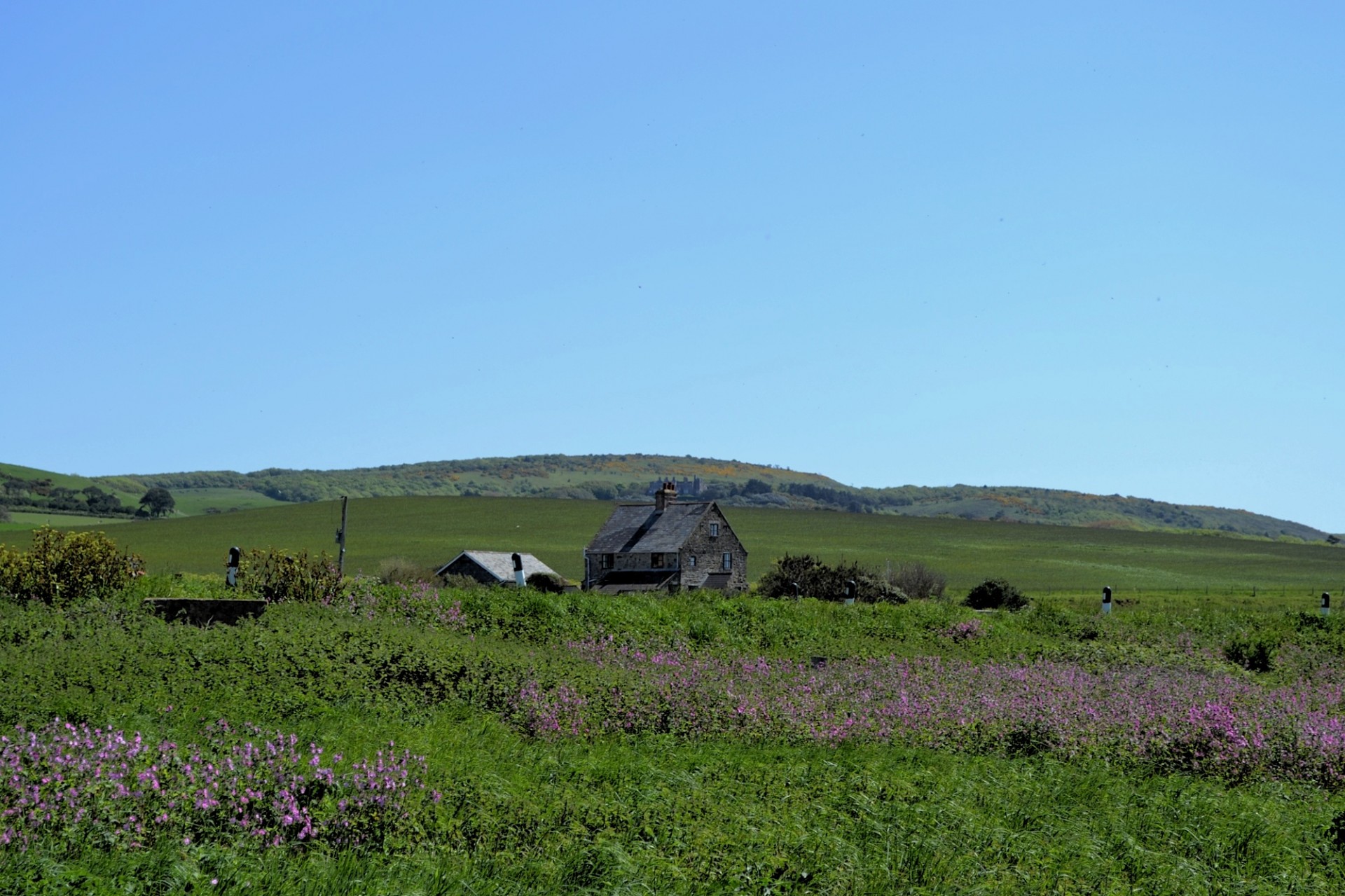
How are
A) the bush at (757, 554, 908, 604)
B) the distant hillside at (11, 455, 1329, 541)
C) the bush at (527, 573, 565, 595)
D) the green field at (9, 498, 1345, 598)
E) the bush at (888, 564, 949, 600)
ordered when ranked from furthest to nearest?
the distant hillside at (11, 455, 1329, 541)
the green field at (9, 498, 1345, 598)
the bush at (888, 564, 949, 600)
the bush at (527, 573, 565, 595)
the bush at (757, 554, 908, 604)

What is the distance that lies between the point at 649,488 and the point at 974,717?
14745 centimetres

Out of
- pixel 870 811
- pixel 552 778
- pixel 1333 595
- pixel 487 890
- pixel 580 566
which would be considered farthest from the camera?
pixel 580 566

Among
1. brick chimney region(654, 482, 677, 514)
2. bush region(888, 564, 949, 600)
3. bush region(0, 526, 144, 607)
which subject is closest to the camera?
bush region(0, 526, 144, 607)

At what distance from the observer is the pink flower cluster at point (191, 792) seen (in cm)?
756

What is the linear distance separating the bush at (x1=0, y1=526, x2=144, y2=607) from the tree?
10398 cm

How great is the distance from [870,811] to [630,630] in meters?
13.8

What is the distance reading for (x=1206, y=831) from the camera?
371 inches

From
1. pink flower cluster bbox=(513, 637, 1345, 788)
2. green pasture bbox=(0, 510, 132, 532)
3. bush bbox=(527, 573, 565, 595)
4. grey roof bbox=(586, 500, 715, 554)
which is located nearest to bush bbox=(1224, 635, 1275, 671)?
pink flower cluster bbox=(513, 637, 1345, 788)

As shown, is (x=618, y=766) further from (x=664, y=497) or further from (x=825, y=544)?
(x=825, y=544)

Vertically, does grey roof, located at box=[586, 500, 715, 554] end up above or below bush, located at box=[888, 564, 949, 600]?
above

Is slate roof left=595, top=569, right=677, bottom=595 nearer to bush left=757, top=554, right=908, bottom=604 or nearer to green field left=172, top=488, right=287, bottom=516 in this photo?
bush left=757, top=554, right=908, bottom=604

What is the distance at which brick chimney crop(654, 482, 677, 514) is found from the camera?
203 ft

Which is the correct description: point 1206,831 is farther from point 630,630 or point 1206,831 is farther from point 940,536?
point 940,536

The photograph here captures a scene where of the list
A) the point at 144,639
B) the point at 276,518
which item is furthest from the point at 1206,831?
the point at 276,518
